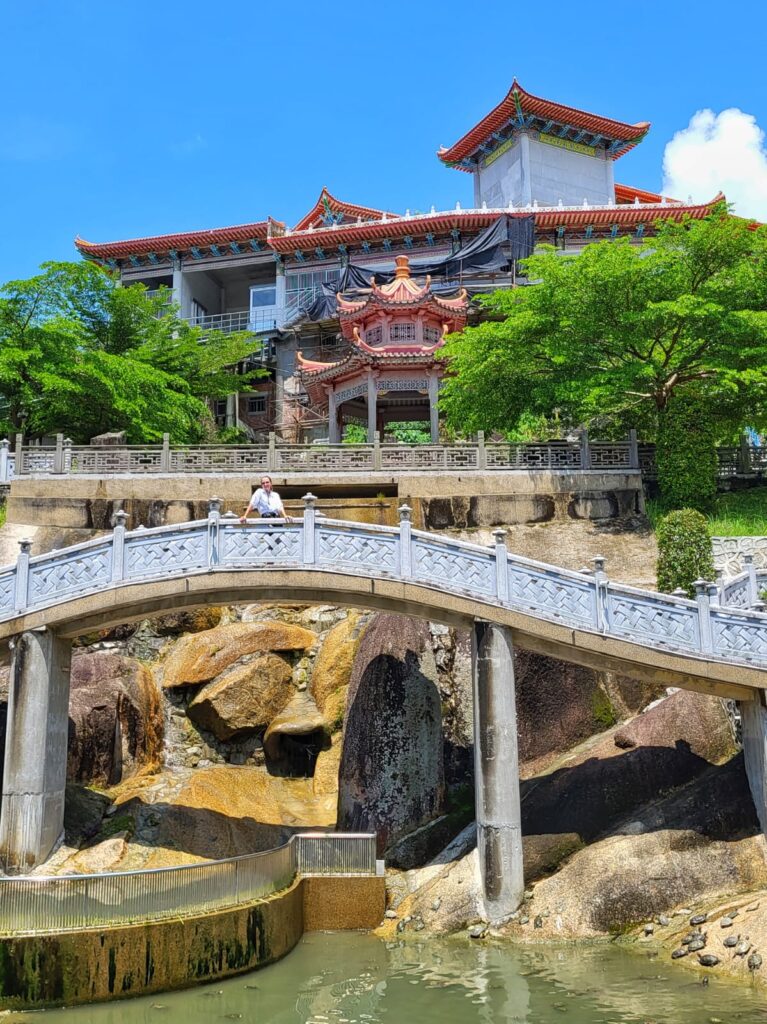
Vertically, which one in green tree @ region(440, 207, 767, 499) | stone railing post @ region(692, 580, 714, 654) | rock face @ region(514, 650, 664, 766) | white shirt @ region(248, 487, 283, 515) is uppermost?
green tree @ region(440, 207, 767, 499)

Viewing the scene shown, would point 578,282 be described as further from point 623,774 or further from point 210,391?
point 210,391

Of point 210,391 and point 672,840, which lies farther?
point 210,391

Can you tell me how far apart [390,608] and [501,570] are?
1.83m

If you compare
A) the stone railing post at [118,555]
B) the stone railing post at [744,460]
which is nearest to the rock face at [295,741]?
the stone railing post at [118,555]

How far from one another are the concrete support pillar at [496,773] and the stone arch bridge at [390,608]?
0.07ft

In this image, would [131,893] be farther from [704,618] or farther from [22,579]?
[704,618]

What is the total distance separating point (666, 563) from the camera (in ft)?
58.7

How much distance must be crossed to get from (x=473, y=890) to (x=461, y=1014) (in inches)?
122

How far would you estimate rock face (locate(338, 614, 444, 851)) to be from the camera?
50.5 ft

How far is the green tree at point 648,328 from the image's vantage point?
73.7ft

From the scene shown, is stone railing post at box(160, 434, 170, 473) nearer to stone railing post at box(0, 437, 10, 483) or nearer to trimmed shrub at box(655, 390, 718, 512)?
stone railing post at box(0, 437, 10, 483)

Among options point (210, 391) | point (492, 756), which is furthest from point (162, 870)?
point (210, 391)

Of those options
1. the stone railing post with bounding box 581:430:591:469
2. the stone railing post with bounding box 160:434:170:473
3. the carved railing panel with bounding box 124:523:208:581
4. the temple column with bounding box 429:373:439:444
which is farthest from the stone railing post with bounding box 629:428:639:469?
the carved railing panel with bounding box 124:523:208:581

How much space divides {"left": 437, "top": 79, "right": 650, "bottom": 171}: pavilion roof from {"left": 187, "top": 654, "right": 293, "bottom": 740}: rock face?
35704 mm
